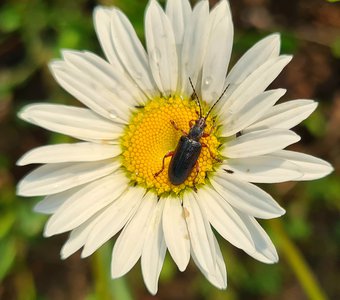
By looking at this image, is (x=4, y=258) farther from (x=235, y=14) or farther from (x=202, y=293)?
(x=235, y=14)

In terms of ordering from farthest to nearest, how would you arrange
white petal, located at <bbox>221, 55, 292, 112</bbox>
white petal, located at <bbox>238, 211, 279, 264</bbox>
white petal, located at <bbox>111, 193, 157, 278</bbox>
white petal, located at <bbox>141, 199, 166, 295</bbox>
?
white petal, located at <bbox>111, 193, 157, 278</bbox> → white petal, located at <bbox>141, 199, 166, 295</bbox> → white petal, located at <bbox>238, 211, 279, 264</bbox> → white petal, located at <bbox>221, 55, 292, 112</bbox>

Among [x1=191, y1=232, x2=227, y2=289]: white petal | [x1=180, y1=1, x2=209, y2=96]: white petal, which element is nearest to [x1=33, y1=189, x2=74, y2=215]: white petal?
[x1=191, y1=232, x2=227, y2=289]: white petal

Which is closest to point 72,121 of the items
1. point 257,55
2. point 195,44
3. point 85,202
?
point 85,202

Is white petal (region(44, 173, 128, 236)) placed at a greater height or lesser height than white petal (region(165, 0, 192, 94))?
lesser

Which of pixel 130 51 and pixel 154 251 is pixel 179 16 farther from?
pixel 154 251

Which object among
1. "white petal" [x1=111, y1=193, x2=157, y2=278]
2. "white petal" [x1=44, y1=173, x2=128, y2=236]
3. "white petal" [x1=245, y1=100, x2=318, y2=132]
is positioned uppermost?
"white petal" [x1=245, y1=100, x2=318, y2=132]

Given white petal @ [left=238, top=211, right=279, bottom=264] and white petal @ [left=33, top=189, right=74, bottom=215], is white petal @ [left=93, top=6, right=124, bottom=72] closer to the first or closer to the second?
white petal @ [left=33, top=189, right=74, bottom=215]
